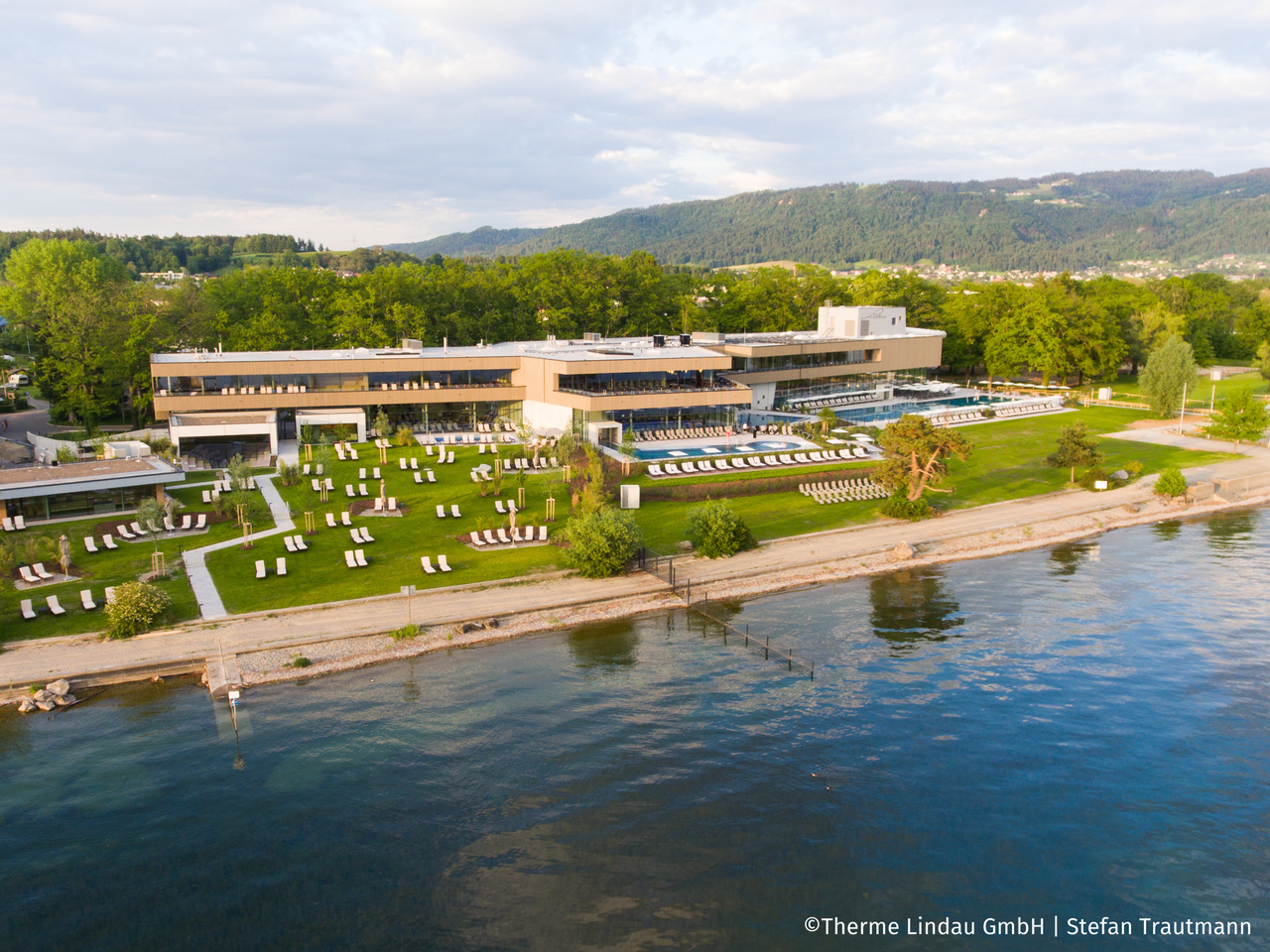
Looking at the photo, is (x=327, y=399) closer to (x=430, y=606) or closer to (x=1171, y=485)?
(x=430, y=606)

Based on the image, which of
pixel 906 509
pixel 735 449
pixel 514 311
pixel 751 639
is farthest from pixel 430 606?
pixel 514 311

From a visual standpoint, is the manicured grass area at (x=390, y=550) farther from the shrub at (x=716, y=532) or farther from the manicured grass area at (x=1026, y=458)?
the manicured grass area at (x=1026, y=458)

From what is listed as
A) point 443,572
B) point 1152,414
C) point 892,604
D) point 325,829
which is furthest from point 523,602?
point 1152,414

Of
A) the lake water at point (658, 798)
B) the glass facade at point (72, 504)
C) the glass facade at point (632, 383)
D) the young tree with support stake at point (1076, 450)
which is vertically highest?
the glass facade at point (632, 383)

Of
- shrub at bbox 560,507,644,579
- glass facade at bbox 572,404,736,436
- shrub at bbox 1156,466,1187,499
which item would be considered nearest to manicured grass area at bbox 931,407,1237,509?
shrub at bbox 1156,466,1187,499

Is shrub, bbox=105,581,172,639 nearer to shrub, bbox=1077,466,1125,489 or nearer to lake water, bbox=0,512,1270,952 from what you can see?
lake water, bbox=0,512,1270,952

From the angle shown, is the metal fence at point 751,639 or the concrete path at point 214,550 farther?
the concrete path at point 214,550

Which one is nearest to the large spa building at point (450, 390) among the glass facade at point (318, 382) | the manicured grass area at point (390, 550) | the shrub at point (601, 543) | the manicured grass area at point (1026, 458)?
the glass facade at point (318, 382)

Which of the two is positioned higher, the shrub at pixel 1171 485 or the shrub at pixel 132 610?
the shrub at pixel 1171 485
